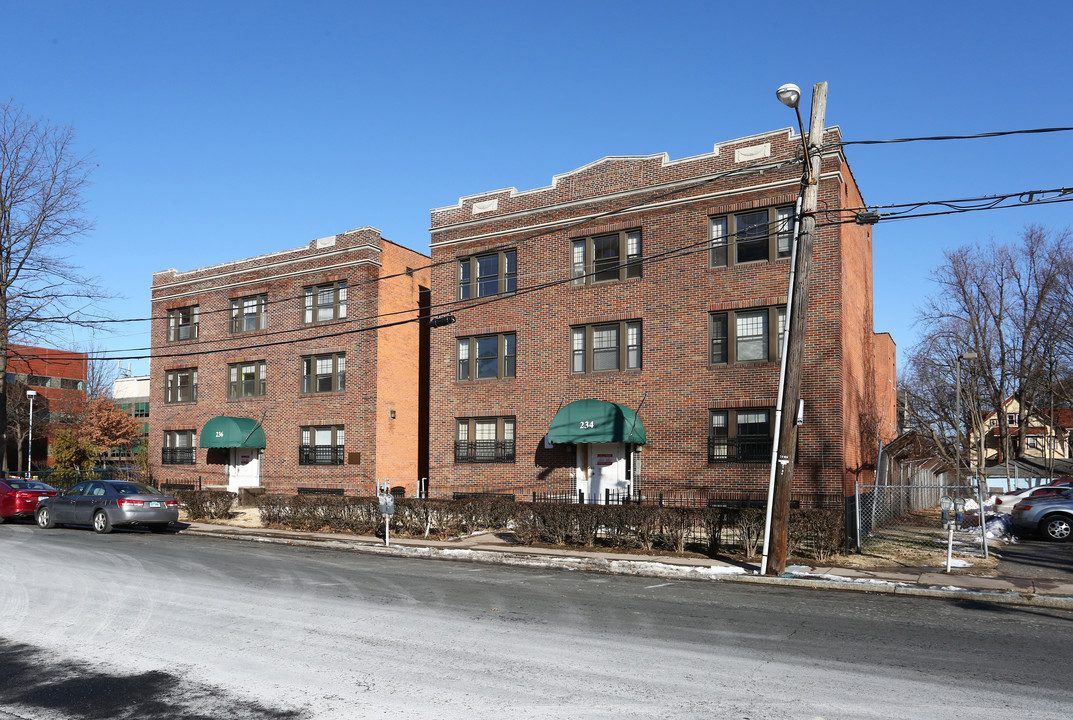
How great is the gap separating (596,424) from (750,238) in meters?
6.96

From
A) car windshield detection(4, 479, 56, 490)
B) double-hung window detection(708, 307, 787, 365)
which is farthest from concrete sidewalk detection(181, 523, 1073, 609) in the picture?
car windshield detection(4, 479, 56, 490)

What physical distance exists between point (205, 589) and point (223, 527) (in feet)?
37.9

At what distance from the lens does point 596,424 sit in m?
24.3

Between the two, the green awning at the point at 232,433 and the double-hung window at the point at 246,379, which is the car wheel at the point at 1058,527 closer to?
the green awning at the point at 232,433

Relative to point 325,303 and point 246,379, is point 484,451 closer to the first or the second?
point 325,303

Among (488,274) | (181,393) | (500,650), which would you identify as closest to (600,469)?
(488,274)

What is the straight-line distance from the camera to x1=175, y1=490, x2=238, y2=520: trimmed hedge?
83.8 ft

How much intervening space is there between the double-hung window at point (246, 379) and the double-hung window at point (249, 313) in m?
1.57


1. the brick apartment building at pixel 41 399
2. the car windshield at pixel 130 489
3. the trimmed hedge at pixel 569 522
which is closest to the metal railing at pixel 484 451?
the trimmed hedge at pixel 569 522

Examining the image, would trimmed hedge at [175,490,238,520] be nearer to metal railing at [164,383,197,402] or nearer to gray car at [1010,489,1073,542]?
metal railing at [164,383,197,402]

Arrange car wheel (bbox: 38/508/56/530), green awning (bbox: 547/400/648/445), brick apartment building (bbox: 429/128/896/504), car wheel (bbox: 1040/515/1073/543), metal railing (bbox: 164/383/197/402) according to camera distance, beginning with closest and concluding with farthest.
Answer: car wheel (bbox: 1040/515/1073/543) < brick apartment building (bbox: 429/128/896/504) < car wheel (bbox: 38/508/56/530) < green awning (bbox: 547/400/648/445) < metal railing (bbox: 164/383/197/402)

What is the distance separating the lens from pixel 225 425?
33.6 meters

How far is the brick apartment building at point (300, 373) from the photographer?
31.8m

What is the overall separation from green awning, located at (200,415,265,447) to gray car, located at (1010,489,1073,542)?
27223mm
